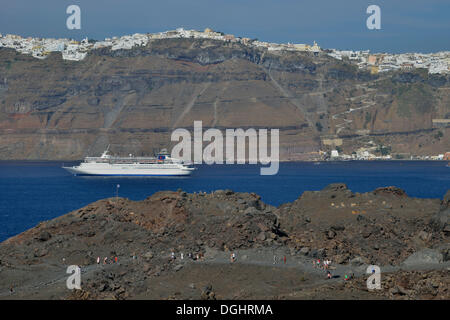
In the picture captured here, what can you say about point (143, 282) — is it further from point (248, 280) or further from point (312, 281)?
point (312, 281)

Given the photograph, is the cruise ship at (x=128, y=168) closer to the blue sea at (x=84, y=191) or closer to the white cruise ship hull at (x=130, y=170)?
the white cruise ship hull at (x=130, y=170)
